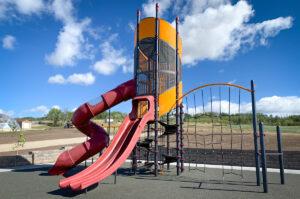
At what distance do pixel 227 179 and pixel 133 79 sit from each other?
559 centimetres

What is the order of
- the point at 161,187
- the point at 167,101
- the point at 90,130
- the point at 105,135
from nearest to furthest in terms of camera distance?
the point at 161,187 → the point at 105,135 → the point at 90,130 → the point at 167,101

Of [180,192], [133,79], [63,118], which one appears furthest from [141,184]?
[63,118]

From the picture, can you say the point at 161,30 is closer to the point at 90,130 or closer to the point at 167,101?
the point at 167,101

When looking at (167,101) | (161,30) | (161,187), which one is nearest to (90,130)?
(167,101)

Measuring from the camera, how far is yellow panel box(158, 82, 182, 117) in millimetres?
11734

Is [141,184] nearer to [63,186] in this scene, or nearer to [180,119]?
[63,186]

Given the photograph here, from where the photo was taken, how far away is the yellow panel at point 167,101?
1173 centimetres

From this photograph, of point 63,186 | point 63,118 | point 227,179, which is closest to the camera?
point 63,186

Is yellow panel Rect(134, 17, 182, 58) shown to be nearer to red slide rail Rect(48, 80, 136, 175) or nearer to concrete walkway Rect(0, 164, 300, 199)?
red slide rail Rect(48, 80, 136, 175)

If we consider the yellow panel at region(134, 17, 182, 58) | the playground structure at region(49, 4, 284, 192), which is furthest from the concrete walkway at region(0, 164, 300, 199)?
the yellow panel at region(134, 17, 182, 58)

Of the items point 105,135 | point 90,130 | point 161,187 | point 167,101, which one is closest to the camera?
point 161,187

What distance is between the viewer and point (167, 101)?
1191 centimetres

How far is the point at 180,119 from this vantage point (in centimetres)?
1210

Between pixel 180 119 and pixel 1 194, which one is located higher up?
pixel 180 119
